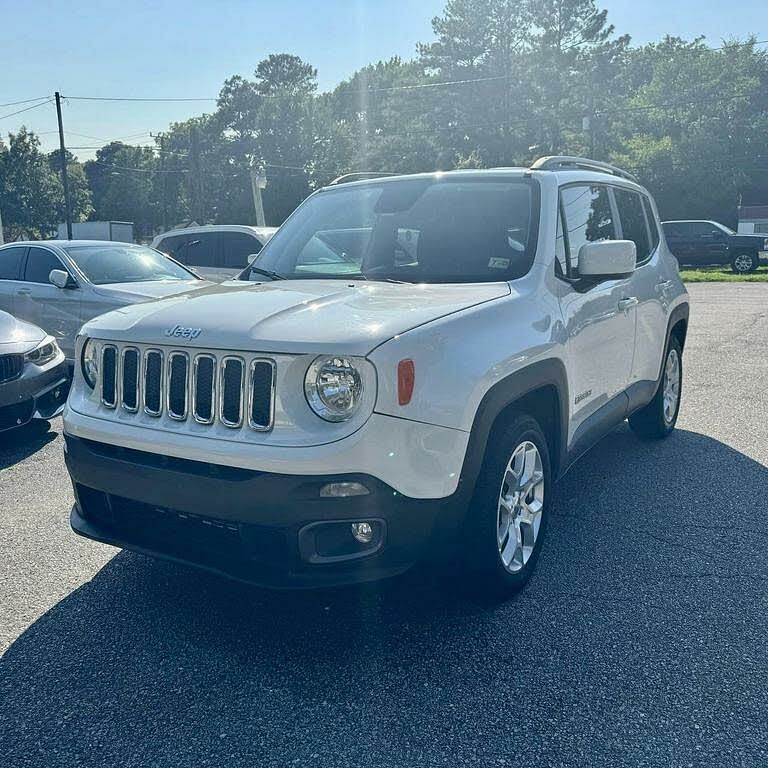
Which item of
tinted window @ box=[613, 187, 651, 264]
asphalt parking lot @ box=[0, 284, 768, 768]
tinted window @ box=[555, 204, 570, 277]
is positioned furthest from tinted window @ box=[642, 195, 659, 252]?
asphalt parking lot @ box=[0, 284, 768, 768]

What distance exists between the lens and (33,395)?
6051 millimetres

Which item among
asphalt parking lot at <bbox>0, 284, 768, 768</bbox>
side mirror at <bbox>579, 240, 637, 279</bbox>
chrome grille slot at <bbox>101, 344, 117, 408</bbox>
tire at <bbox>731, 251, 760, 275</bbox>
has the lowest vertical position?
tire at <bbox>731, 251, 760, 275</bbox>

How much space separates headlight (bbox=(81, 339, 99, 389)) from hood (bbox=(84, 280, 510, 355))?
73 mm

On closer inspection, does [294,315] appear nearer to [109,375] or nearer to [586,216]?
[109,375]

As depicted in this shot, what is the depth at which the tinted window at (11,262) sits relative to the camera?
9328 millimetres

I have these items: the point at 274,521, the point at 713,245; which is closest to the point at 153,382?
the point at 274,521

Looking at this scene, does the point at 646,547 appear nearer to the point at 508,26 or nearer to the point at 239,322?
the point at 239,322

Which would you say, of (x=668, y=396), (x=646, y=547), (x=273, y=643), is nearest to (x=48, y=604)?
(x=273, y=643)

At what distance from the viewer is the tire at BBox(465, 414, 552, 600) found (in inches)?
123

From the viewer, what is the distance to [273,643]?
10.3 feet

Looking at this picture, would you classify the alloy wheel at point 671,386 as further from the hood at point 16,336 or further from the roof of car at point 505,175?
the hood at point 16,336

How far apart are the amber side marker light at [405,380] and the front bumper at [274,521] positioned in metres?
0.30

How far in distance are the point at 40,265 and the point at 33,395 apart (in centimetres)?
364

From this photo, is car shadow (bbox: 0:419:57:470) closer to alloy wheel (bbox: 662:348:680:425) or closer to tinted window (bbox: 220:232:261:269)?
alloy wheel (bbox: 662:348:680:425)
